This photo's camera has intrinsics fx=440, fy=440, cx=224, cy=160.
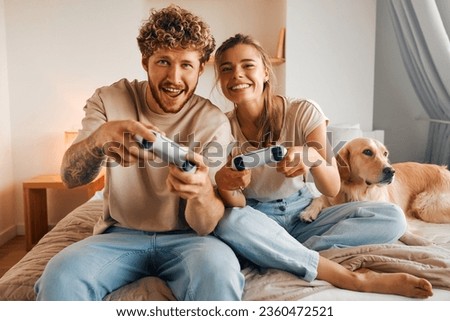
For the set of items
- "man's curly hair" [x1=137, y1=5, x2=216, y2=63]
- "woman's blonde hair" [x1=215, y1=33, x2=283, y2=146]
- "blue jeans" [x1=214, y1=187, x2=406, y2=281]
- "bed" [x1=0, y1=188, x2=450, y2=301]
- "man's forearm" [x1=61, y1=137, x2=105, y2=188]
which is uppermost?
"man's curly hair" [x1=137, y1=5, x2=216, y2=63]

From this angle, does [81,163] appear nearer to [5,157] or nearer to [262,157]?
[262,157]

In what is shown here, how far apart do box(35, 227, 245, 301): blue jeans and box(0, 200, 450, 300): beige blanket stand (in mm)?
27

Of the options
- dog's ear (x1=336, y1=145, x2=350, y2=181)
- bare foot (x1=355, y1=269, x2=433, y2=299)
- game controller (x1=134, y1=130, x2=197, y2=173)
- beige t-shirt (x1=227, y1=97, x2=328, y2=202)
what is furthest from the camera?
dog's ear (x1=336, y1=145, x2=350, y2=181)

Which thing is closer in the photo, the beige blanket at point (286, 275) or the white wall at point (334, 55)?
the beige blanket at point (286, 275)

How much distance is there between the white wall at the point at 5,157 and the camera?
1.14 metres

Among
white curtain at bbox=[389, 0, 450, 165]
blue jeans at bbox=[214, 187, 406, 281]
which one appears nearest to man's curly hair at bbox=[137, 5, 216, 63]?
blue jeans at bbox=[214, 187, 406, 281]

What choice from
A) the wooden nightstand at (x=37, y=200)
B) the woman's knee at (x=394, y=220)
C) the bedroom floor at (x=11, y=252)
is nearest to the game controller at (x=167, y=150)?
the wooden nightstand at (x=37, y=200)

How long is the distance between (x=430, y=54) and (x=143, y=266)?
40.6 inches

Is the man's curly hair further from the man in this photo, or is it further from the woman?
the woman

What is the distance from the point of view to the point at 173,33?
0.80 m

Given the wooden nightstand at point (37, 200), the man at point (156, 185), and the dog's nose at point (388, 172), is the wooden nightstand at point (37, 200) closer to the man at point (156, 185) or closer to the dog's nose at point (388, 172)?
the man at point (156, 185)

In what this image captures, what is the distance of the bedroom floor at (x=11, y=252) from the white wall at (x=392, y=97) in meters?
1.04

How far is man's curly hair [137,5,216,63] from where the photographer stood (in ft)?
2.61

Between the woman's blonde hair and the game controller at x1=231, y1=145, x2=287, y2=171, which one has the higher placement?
the woman's blonde hair
